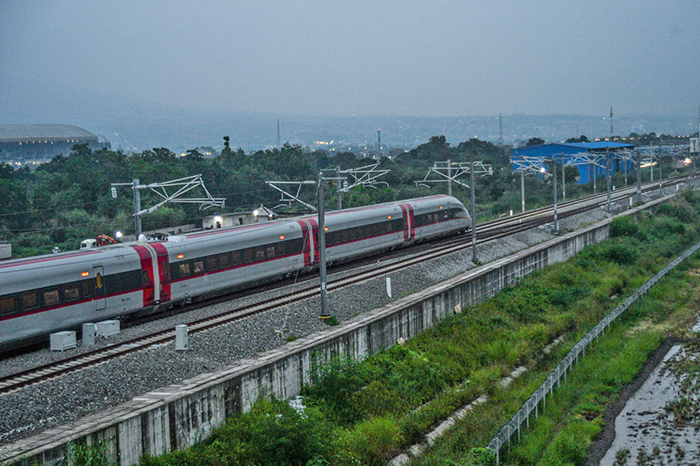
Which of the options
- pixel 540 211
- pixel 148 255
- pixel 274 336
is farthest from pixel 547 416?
pixel 540 211

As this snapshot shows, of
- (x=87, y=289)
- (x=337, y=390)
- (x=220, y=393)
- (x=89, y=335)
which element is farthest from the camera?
(x=87, y=289)

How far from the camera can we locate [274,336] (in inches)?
792

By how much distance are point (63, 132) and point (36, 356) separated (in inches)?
7621

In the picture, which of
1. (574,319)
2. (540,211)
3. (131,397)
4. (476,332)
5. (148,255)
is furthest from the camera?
(540,211)

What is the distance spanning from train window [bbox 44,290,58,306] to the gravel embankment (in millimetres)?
1593

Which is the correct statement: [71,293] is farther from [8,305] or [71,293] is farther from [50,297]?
[8,305]

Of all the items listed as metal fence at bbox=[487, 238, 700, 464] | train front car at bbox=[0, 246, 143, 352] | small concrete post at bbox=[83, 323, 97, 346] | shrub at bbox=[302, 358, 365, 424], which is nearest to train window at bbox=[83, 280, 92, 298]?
train front car at bbox=[0, 246, 143, 352]

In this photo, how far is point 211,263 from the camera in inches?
988

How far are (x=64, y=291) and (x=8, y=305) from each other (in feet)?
5.84

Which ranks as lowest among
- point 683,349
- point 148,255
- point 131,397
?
point 683,349

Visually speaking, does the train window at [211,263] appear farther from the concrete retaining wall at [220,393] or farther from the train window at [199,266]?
the concrete retaining wall at [220,393]

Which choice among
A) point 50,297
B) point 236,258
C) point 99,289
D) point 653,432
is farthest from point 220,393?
point 236,258

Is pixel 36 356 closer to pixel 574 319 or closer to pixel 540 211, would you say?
pixel 574 319

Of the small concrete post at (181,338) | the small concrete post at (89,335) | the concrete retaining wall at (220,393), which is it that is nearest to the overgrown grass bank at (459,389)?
the concrete retaining wall at (220,393)
